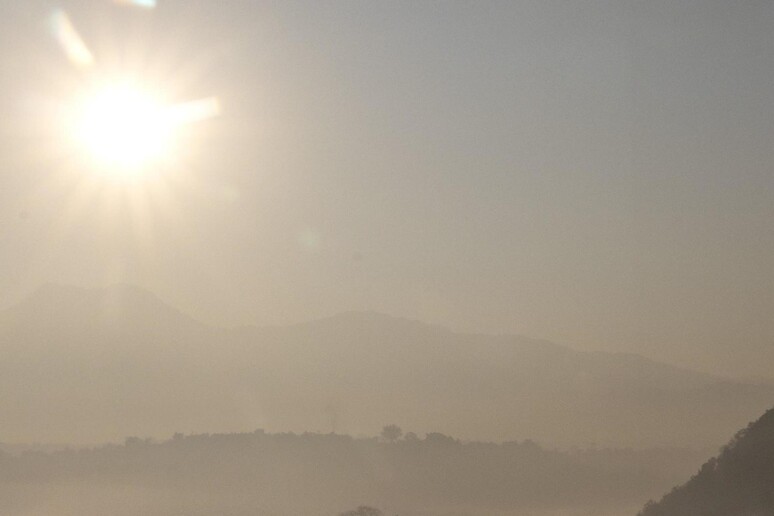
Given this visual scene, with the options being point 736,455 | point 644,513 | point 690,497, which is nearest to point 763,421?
point 736,455

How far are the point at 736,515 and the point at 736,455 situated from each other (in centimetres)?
1353

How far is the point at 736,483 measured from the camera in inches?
4092

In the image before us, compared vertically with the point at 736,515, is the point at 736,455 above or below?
above

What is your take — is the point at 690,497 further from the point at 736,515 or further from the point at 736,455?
the point at 736,515

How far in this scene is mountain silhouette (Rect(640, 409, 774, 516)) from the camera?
97.9m

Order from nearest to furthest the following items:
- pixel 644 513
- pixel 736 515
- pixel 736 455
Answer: pixel 736 515 → pixel 736 455 → pixel 644 513

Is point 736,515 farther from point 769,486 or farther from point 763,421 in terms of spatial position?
point 763,421

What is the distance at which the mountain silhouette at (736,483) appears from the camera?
97938mm

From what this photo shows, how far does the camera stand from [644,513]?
123750mm

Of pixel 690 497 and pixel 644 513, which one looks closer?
pixel 690 497

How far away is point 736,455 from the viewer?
108 metres

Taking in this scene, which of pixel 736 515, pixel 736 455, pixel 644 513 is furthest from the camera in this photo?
pixel 644 513

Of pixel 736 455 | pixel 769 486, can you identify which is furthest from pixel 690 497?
pixel 769 486

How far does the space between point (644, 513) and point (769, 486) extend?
2891cm
